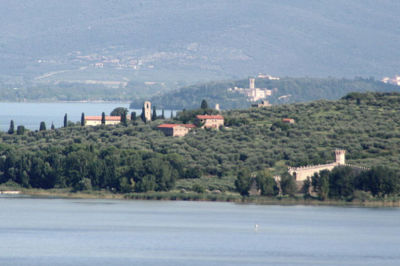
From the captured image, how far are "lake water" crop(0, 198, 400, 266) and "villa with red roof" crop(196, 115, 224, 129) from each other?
38374 millimetres

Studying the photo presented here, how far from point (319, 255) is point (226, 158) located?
49343 millimetres

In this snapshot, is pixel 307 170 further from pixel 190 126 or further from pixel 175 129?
pixel 190 126

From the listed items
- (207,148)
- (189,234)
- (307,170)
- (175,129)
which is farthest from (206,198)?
(175,129)

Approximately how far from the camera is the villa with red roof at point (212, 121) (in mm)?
132500

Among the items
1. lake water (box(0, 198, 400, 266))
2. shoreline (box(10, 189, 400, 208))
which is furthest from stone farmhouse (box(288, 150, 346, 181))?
lake water (box(0, 198, 400, 266))

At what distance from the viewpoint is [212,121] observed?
13300 centimetres

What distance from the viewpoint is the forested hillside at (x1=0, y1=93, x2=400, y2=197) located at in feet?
331

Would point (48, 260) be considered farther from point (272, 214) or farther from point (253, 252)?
point (272, 214)

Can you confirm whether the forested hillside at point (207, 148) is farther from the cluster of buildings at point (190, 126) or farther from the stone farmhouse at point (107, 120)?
the stone farmhouse at point (107, 120)

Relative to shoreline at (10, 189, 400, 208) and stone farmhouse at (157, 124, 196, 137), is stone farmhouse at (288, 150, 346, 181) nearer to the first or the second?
shoreline at (10, 189, 400, 208)

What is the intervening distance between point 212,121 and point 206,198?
123ft

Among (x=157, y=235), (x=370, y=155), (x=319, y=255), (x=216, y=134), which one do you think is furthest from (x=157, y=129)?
(x=319, y=255)

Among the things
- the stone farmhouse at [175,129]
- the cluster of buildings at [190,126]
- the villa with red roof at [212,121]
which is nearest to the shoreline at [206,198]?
the stone farmhouse at [175,129]

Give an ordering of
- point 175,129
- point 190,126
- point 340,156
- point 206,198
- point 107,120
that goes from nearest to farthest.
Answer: point 206,198 < point 340,156 < point 175,129 < point 190,126 < point 107,120
